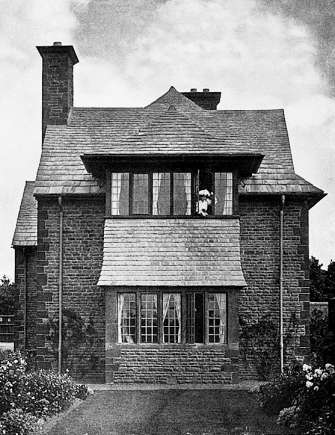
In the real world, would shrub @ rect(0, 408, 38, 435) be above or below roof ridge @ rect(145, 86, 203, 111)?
below

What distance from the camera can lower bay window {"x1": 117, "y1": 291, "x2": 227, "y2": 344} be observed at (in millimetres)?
23109

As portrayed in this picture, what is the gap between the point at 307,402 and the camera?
578 inches

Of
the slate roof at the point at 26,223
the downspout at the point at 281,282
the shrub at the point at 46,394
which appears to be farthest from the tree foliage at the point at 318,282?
the shrub at the point at 46,394

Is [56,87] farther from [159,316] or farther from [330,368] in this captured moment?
[330,368]

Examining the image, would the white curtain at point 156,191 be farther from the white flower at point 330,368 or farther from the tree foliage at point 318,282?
the tree foliage at point 318,282

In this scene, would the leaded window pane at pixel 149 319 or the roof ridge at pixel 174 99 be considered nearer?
the leaded window pane at pixel 149 319

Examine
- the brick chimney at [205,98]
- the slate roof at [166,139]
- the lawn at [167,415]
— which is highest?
A: the brick chimney at [205,98]

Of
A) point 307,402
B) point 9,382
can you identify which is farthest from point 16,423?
point 307,402

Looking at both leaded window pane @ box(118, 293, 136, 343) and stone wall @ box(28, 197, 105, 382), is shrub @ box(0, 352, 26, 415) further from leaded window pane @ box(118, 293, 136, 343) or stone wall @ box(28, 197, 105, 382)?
stone wall @ box(28, 197, 105, 382)

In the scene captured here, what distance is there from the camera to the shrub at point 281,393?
654 inches

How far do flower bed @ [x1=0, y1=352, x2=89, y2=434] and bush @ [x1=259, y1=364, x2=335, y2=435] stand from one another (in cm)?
445

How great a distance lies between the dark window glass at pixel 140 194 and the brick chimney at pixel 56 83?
6.15 meters

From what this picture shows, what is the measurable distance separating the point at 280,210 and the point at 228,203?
80.7 inches

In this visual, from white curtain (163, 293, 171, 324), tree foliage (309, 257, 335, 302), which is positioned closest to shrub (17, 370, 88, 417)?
white curtain (163, 293, 171, 324)
